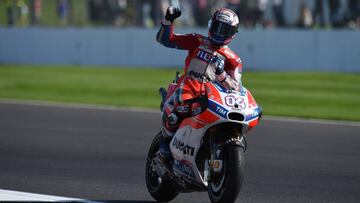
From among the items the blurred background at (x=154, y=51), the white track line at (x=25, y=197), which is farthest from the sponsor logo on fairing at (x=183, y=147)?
the blurred background at (x=154, y=51)

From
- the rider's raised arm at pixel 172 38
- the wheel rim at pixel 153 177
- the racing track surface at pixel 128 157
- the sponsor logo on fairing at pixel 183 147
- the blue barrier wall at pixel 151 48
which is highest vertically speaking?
the rider's raised arm at pixel 172 38

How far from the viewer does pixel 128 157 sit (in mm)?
10484

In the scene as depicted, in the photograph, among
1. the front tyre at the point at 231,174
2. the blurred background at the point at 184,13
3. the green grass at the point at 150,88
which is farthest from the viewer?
the blurred background at the point at 184,13

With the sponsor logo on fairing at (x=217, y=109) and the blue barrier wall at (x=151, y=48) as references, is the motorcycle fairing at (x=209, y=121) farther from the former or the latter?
the blue barrier wall at (x=151, y=48)

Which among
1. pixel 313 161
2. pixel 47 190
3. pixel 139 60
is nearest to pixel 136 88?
pixel 139 60

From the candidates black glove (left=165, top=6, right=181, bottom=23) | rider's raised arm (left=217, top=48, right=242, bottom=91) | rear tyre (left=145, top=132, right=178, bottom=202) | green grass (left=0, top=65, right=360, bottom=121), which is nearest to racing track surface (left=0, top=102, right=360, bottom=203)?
rear tyre (left=145, top=132, right=178, bottom=202)

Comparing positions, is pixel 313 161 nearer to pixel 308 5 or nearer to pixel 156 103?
pixel 156 103

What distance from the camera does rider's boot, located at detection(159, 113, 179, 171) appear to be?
733 cm

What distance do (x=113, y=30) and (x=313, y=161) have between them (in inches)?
765

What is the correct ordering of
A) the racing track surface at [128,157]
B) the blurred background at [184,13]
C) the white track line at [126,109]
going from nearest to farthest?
the racing track surface at [128,157]
the white track line at [126,109]
the blurred background at [184,13]

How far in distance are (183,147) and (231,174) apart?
647 millimetres

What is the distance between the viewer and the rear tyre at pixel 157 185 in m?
7.61

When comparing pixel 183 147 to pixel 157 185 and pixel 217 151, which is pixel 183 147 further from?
pixel 157 185

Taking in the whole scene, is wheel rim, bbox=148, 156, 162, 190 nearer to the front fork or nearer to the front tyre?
the front fork
